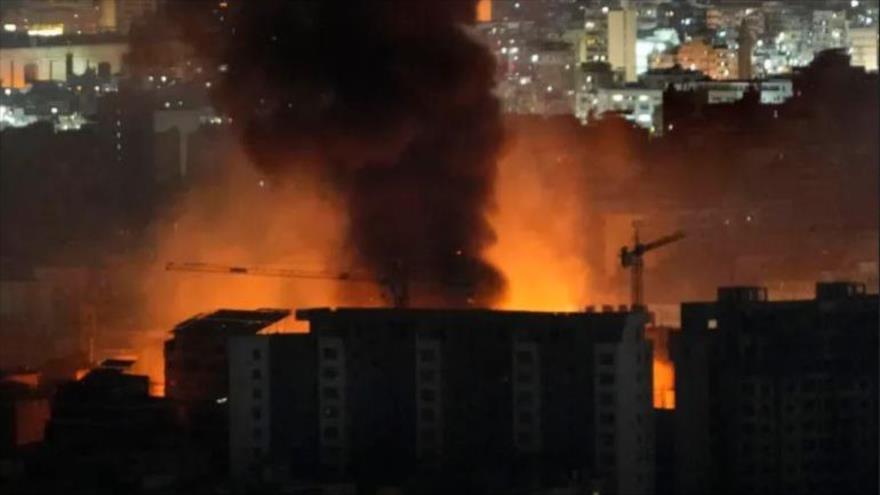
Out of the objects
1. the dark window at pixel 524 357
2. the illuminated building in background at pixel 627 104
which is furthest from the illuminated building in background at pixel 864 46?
the dark window at pixel 524 357

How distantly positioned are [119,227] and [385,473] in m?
4.93

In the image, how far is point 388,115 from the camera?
11.3m

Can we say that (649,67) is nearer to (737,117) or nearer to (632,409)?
(737,117)

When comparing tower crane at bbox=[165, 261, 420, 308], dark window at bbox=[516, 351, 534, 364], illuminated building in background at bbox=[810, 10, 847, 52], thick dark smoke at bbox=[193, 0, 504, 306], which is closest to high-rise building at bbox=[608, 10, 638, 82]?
illuminated building in background at bbox=[810, 10, 847, 52]

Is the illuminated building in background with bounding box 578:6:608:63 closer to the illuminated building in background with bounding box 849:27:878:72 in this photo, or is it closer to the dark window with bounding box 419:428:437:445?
the illuminated building in background with bounding box 849:27:878:72

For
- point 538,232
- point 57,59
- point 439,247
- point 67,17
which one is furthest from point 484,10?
point 57,59

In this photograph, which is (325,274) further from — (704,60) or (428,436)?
(704,60)

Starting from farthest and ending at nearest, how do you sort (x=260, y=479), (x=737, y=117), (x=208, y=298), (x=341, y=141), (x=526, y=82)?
(x=737, y=117) → (x=526, y=82) → (x=208, y=298) → (x=341, y=141) → (x=260, y=479)

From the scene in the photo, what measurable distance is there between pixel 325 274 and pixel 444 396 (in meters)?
1.97

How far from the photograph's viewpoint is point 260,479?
29.5 feet

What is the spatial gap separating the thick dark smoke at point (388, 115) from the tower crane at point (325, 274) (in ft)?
0.16

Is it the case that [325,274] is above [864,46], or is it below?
below

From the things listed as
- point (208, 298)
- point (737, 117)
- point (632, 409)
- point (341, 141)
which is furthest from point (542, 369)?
point (737, 117)

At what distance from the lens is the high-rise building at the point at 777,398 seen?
9375 millimetres
